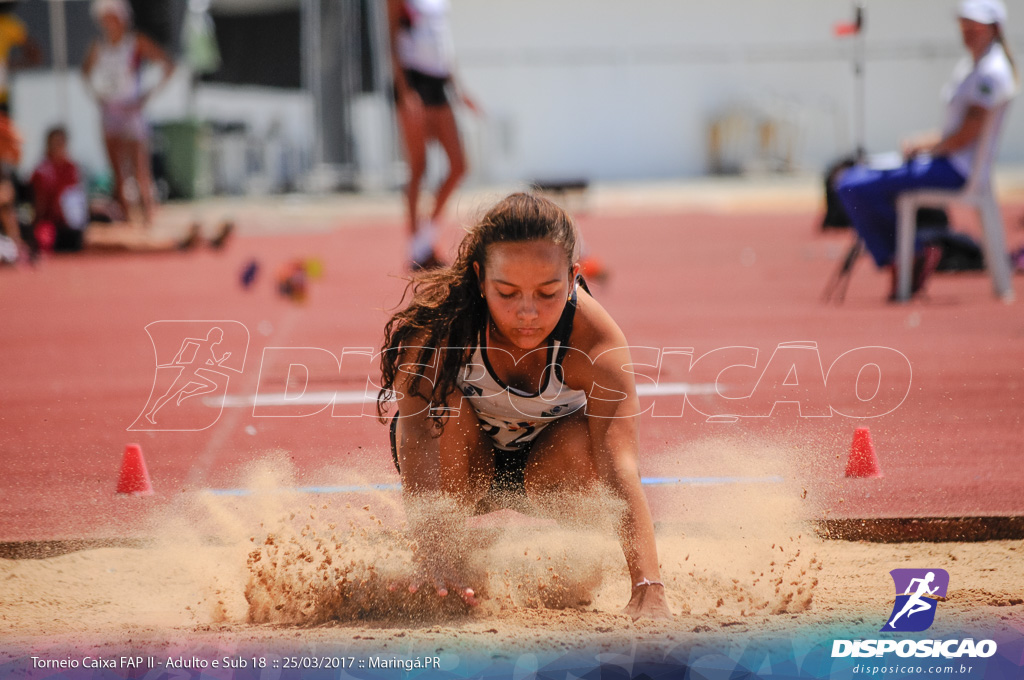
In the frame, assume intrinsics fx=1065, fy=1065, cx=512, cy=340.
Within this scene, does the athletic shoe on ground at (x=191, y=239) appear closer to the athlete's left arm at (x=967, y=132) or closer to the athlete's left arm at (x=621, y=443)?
the athlete's left arm at (x=967, y=132)

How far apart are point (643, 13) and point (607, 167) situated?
2.81 metres

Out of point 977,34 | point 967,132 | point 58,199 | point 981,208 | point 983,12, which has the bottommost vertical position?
point 981,208

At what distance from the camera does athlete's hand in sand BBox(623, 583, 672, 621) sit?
93.7 inches

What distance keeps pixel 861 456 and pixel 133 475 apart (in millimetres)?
2189

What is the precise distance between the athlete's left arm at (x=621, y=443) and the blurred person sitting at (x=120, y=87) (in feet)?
28.1

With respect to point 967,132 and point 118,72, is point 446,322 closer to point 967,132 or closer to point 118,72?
point 967,132

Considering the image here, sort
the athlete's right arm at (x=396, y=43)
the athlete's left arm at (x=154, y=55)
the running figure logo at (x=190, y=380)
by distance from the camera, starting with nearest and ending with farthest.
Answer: the running figure logo at (x=190, y=380) < the athlete's right arm at (x=396, y=43) < the athlete's left arm at (x=154, y=55)

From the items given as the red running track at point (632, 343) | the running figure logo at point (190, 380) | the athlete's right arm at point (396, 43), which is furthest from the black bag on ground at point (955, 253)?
the running figure logo at point (190, 380)

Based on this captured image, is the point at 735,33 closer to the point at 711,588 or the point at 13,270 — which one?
the point at 13,270

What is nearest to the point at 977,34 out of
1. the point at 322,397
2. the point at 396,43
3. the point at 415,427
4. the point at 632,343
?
the point at 632,343

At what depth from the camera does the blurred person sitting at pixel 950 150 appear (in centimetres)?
599

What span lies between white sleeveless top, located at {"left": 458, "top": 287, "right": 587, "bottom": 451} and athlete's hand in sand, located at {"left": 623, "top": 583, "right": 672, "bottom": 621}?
1.82 ft

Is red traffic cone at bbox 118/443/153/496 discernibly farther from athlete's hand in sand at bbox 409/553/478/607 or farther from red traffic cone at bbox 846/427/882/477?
red traffic cone at bbox 846/427/882/477

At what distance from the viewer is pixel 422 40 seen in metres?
6.78
